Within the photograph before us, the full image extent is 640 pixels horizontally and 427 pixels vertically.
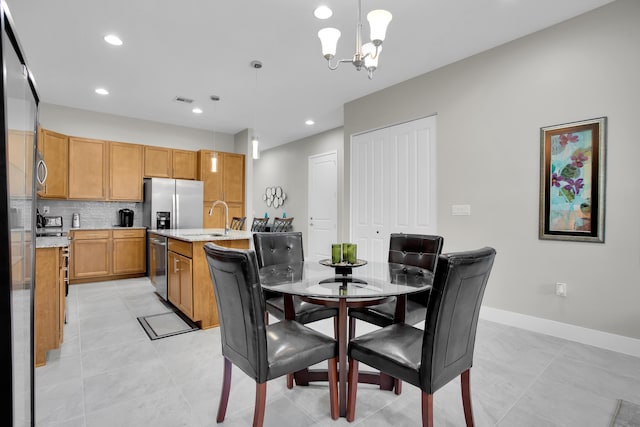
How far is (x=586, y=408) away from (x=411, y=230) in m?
2.39

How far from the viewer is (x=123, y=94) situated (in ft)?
15.1

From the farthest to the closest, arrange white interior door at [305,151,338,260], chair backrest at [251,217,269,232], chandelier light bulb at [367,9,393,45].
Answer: chair backrest at [251,217,269,232]
white interior door at [305,151,338,260]
chandelier light bulb at [367,9,393,45]

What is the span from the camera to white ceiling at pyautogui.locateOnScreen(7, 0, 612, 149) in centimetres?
267

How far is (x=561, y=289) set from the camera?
2.87 meters

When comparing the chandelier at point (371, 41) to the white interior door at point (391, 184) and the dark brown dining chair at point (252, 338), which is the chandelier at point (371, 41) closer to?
the dark brown dining chair at point (252, 338)

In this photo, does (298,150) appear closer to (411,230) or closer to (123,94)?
(123,94)

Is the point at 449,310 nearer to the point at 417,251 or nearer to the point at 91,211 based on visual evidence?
the point at 417,251

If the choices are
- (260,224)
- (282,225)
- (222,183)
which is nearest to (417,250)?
(222,183)

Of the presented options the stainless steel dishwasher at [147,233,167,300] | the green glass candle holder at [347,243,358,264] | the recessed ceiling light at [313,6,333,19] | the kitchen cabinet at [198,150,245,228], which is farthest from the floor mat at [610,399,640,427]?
the kitchen cabinet at [198,150,245,228]

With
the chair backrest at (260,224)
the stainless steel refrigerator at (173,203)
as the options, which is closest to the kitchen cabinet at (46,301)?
the stainless steel refrigerator at (173,203)

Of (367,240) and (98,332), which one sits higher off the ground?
(367,240)

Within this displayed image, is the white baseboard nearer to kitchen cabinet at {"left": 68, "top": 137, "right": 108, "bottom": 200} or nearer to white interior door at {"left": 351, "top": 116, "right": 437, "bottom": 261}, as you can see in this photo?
white interior door at {"left": 351, "top": 116, "right": 437, "bottom": 261}

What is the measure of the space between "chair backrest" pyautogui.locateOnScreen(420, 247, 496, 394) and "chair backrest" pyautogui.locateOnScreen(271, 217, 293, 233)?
20.2 ft

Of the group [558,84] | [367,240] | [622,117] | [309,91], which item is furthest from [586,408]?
[309,91]
